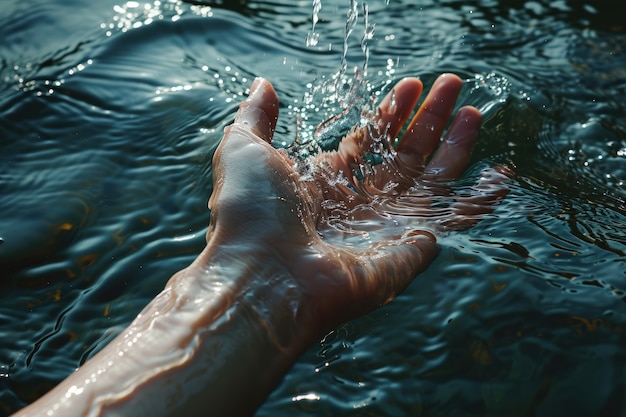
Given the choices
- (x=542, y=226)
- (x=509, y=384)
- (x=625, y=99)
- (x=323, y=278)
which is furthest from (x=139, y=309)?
(x=625, y=99)

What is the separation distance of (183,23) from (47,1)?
3.42 ft

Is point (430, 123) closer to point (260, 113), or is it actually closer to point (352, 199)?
point (352, 199)

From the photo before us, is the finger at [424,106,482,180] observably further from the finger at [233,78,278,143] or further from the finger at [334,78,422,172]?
Answer: the finger at [233,78,278,143]

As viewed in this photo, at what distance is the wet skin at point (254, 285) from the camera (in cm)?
197

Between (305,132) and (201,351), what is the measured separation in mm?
1817

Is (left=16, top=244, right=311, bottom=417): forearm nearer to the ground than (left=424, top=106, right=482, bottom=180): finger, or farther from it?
nearer to the ground

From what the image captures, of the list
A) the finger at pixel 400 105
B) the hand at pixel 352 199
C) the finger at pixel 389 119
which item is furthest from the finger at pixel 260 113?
the finger at pixel 400 105

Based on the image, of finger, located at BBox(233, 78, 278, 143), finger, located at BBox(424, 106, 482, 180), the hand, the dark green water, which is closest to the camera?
the dark green water

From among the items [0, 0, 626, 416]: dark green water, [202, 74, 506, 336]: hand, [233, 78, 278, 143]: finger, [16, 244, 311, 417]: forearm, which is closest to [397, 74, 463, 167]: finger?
[202, 74, 506, 336]: hand

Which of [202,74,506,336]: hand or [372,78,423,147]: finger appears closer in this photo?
[202,74,506,336]: hand

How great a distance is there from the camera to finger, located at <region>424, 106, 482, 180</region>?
3.26 m

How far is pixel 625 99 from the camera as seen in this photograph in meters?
4.18

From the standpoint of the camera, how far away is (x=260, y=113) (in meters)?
2.75

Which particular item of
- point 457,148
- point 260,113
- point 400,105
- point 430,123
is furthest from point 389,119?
point 260,113
